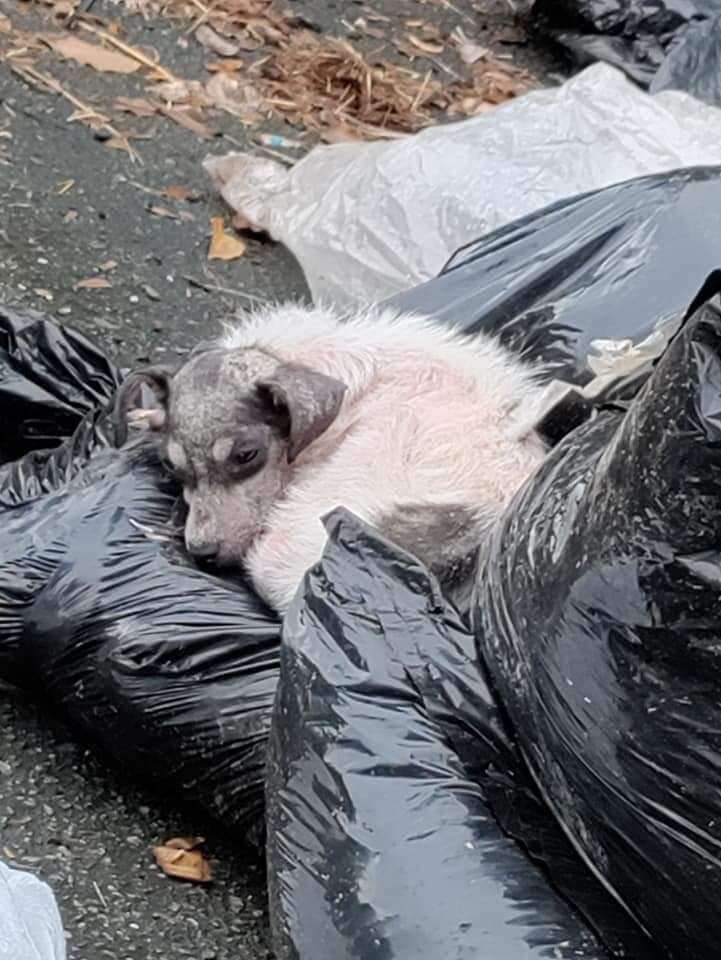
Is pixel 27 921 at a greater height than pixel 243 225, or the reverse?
pixel 27 921

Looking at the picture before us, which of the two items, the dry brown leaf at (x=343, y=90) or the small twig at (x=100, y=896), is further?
the dry brown leaf at (x=343, y=90)

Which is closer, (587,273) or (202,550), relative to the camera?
(202,550)

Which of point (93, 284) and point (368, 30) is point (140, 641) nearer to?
point (93, 284)

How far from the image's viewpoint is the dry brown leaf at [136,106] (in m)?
5.59

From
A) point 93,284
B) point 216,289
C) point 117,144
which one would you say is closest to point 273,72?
point 117,144

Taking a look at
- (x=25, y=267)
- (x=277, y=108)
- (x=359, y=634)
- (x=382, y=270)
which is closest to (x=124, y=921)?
(x=359, y=634)

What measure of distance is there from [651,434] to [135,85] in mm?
4115

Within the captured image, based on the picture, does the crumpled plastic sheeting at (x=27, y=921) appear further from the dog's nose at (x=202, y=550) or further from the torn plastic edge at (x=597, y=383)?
the torn plastic edge at (x=597, y=383)

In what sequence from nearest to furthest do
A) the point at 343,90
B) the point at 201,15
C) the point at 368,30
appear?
the point at 343,90 < the point at 201,15 < the point at 368,30

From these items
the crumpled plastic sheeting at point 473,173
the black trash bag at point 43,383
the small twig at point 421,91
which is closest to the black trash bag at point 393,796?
the black trash bag at point 43,383

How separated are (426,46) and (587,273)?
123 inches

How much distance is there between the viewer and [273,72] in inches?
234

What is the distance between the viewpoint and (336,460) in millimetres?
3178

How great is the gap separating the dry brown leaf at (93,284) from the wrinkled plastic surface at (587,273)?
1318mm
